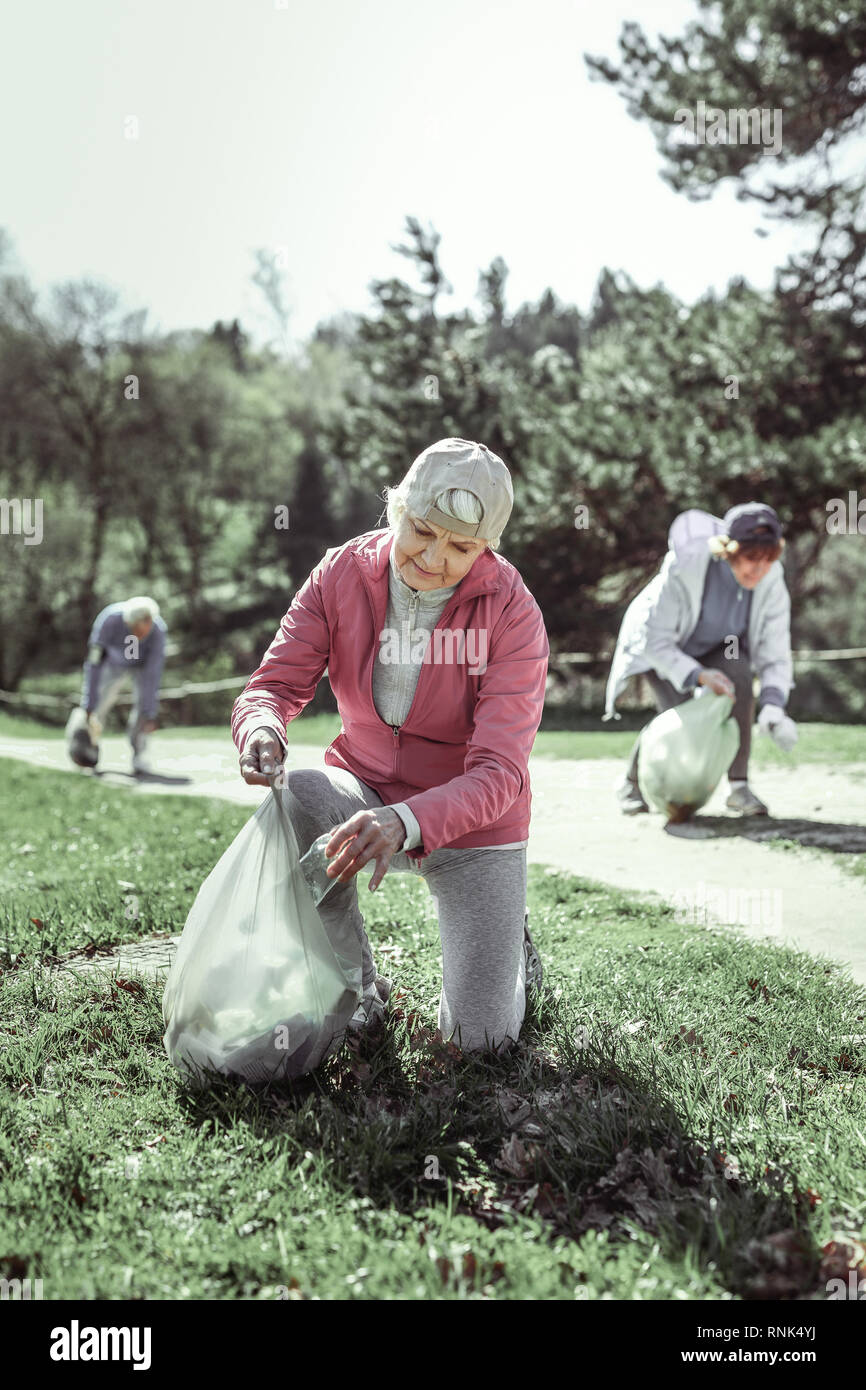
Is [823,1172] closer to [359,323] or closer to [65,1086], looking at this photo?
[65,1086]

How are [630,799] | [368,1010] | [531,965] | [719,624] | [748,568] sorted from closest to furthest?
[368,1010] → [531,965] → [748,568] → [719,624] → [630,799]

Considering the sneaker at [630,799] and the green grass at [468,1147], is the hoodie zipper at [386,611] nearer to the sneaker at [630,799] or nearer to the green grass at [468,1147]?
the green grass at [468,1147]

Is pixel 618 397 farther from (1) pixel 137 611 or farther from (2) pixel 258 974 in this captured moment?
(2) pixel 258 974

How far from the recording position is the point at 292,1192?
2.46 meters

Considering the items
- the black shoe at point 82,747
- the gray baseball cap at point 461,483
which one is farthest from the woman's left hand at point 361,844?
the black shoe at point 82,747

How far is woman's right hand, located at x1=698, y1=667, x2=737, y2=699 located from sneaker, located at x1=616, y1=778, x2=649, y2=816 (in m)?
0.98

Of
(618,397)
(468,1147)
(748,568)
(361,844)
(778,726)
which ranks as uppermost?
(618,397)

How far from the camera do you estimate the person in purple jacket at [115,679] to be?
973cm

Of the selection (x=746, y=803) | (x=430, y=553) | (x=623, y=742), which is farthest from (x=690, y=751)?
(x=623, y=742)

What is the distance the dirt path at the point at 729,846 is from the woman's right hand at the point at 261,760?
7.43ft

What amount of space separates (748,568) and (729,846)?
59.3 inches

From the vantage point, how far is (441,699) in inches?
126
